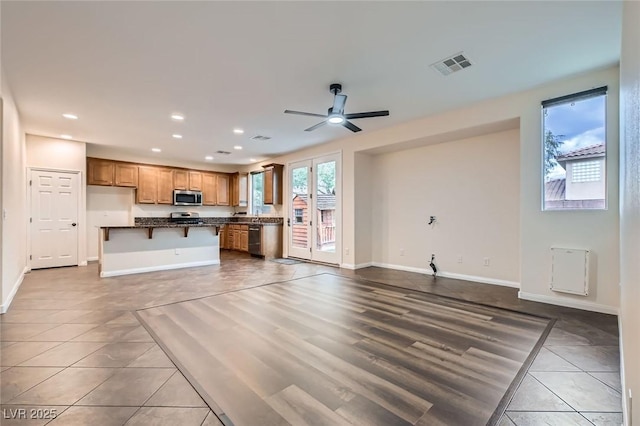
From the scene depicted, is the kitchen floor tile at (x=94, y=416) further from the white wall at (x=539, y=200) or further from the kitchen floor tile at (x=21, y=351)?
the white wall at (x=539, y=200)

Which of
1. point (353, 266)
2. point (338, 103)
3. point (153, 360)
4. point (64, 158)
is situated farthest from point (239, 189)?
point (153, 360)

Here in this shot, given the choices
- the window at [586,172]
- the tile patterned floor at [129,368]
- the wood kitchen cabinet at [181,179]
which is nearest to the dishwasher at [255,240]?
the wood kitchen cabinet at [181,179]

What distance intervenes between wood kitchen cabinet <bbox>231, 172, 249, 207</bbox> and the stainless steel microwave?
1101mm

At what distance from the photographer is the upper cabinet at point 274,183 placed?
7.83m

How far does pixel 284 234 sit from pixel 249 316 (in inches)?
181

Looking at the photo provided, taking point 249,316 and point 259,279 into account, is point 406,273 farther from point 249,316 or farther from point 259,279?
point 249,316

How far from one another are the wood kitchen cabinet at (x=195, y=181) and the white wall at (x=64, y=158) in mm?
2659

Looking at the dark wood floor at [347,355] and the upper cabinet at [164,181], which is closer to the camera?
the dark wood floor at [347,355]

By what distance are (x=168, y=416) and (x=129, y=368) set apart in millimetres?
743

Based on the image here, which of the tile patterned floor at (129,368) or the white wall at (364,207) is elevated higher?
the white wall at (364,207)

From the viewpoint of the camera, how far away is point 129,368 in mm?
2121

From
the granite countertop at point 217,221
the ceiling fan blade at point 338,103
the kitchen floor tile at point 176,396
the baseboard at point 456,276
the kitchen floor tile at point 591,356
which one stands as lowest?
the kitchen floor tile at point 176,396

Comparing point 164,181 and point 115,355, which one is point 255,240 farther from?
point 115,355

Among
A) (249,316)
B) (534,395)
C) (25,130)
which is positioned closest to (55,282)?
(25,130)
